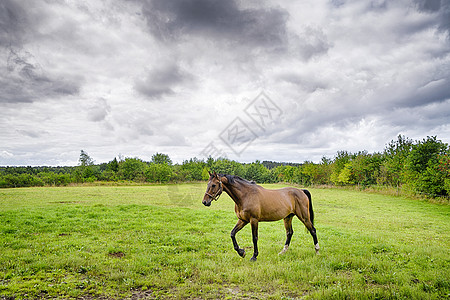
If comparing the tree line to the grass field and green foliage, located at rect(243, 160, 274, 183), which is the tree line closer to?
green foliage, located at rect(243, 160, 274, 183)

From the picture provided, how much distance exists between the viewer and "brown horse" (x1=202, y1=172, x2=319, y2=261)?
23.2 feet

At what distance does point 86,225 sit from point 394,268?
481 inches

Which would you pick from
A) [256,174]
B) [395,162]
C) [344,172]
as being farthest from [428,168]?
[256,174]

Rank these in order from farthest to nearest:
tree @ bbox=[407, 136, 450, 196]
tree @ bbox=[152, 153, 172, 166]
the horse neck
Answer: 1. tree @ bbox=[152, 153, 172, 166]
2. tree @ bbox=[407, 136, 450, 196]
3. the horse neck

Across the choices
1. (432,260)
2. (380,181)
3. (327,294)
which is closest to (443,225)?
(432,260)

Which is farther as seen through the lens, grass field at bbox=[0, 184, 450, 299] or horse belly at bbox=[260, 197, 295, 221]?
horse belly at bbox=[260, 197, 295, 221]

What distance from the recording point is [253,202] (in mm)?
7195

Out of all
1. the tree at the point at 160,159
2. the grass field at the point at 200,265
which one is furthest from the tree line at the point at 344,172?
the grass field at the point at 200,265

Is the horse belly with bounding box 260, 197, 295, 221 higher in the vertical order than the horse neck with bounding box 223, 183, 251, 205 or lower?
lower

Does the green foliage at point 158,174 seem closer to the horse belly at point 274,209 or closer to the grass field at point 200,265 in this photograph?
the grass field at point 200,265

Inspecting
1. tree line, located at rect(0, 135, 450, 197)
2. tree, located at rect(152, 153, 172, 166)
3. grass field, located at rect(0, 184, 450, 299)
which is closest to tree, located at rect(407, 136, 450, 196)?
tree line, located at rect(0, 135, 450, 197)

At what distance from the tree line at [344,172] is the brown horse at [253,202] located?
23055 mm

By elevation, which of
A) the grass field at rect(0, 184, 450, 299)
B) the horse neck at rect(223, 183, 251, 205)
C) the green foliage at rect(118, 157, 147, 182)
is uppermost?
the green foliage at rect(118, 157, 147, 182)

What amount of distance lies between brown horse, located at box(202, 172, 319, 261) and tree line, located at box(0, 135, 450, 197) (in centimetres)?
2306
